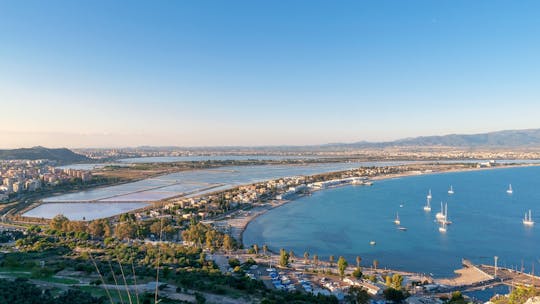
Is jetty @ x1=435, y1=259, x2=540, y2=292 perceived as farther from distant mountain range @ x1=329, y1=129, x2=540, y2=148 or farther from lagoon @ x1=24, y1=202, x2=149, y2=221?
distant mountain range @ x1=329, y1=129, x2=540, y2=148

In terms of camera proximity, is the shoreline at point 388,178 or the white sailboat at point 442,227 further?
the white sailboat at point 442,227

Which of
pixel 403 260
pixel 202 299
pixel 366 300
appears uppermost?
pixel 202 299

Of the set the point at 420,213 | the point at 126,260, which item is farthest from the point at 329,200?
the point at 126,260


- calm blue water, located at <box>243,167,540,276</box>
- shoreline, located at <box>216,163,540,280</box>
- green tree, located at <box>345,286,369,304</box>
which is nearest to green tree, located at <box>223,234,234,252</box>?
shoreline, located at <box>216,163,540,280</box>

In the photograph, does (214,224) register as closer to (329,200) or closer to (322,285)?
(322,285)

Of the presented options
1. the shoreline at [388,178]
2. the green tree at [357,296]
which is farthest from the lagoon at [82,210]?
the green tree at [357,296]

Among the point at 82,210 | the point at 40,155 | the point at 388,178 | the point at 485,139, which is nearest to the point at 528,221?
the point at 388,178

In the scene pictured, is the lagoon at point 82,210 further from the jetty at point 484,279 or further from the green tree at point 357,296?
the jetty at point 484,279

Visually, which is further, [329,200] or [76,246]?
[329,200]
